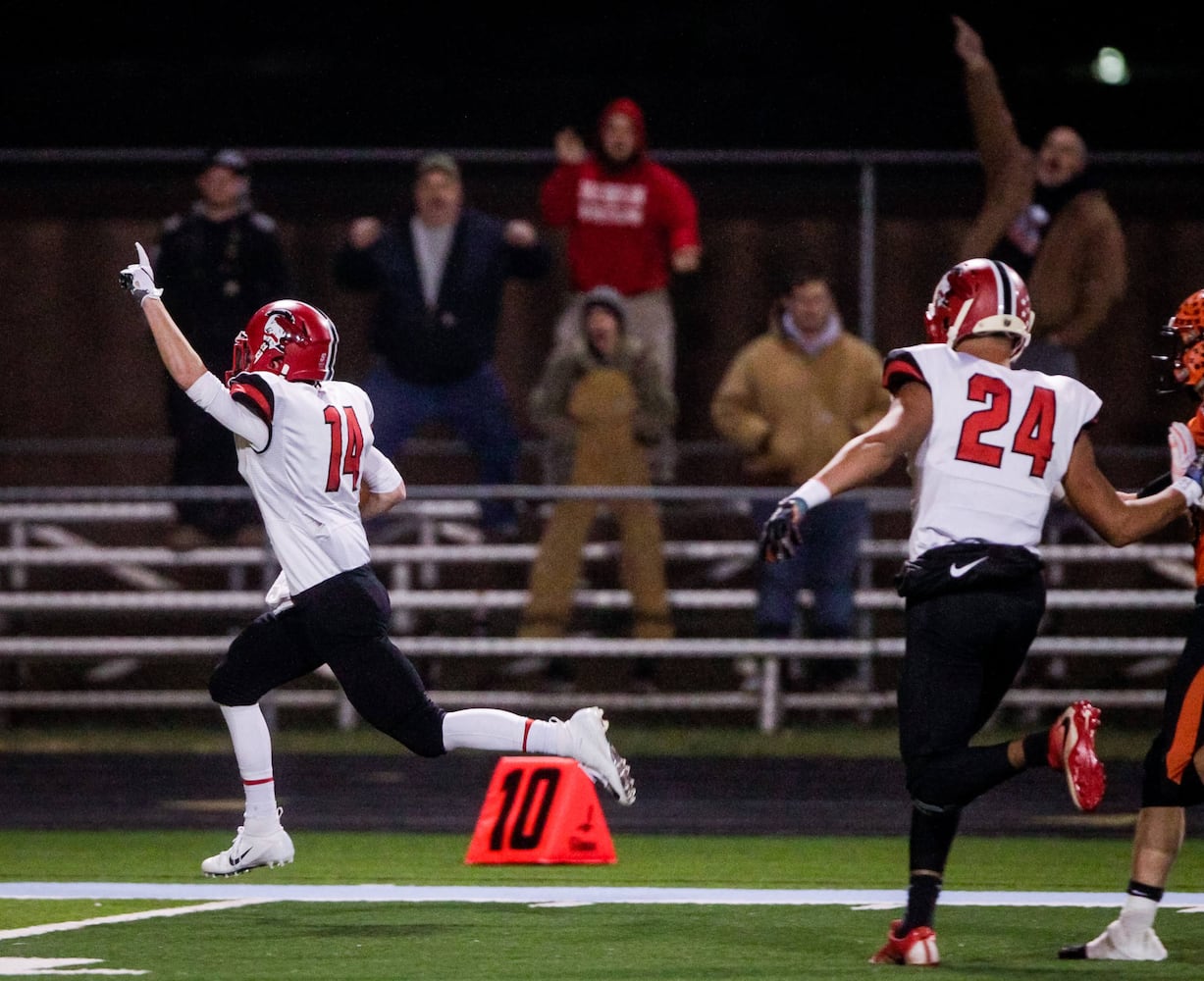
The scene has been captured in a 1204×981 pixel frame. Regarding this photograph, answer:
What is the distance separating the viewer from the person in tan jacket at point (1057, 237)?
39.9 ft

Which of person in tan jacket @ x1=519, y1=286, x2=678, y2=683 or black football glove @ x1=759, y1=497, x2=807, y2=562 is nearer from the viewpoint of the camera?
black football glove @ x1=759, y1=497, x2=807, y2=562

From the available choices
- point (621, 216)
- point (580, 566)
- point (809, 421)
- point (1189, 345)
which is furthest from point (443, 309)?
point (1189, 345)

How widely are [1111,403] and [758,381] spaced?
7.21 ft

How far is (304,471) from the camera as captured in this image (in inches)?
287

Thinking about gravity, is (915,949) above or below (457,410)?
below

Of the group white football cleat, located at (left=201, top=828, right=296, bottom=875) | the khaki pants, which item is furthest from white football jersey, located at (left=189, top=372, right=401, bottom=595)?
the khaki pants

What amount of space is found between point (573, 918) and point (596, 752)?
0.54 meters

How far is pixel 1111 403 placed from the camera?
43.0ft

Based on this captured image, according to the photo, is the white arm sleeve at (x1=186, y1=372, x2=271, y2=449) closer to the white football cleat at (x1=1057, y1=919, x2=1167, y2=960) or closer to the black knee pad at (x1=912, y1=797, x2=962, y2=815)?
the black knee pad at (x1=912, y1=797, x2=962, y2=815)

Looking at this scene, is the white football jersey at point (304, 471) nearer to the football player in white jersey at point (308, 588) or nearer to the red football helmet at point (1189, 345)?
the football player in white jersey at point (308, 588)

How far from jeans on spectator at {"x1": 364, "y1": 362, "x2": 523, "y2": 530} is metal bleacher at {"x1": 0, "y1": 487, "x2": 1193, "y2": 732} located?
0.98ft

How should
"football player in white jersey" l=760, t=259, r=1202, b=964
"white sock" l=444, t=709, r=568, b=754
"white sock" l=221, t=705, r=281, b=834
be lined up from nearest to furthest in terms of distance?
1. "football player in white jersey" l=760, t=259, r=1202, b=964
2. "white sock" l=444, t=709, r=568, b=754
3. "white sock" l=221, t=705, r=281, b=834

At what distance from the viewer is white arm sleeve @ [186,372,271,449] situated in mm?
7004

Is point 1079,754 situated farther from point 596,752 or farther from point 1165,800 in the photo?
point 596,752
